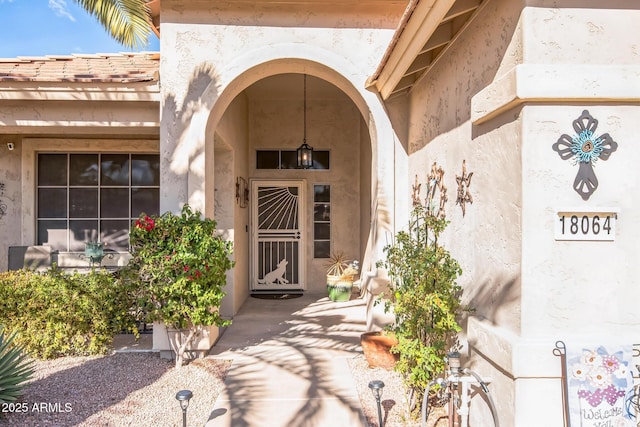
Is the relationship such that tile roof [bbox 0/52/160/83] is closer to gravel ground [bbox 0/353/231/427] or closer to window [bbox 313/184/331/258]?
gravel ground [bbox 0/353/231/427]

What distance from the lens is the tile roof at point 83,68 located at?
18.8 ft

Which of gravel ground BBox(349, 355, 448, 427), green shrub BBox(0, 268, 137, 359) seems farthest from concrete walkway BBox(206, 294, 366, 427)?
green shrub BBox(0, 268, 137, 359)

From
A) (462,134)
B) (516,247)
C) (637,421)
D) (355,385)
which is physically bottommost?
(355,385)

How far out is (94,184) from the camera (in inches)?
329

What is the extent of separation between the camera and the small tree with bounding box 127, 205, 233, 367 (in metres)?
4.80

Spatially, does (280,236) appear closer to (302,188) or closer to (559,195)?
(302,188)

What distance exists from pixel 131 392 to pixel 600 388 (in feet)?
14.1

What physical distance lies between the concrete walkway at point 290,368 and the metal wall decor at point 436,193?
2.18 m

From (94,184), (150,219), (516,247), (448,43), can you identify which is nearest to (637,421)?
(516,247)

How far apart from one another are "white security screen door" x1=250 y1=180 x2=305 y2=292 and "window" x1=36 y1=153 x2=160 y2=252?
2520mm

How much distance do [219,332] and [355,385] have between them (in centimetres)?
264

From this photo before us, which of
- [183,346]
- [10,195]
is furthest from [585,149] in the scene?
[10,195]

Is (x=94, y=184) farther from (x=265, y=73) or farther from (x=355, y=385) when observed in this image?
(x=355, y=385)

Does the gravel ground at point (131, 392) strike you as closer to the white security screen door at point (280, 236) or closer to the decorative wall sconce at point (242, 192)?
the decorative wall sconce at point (242, 192)
